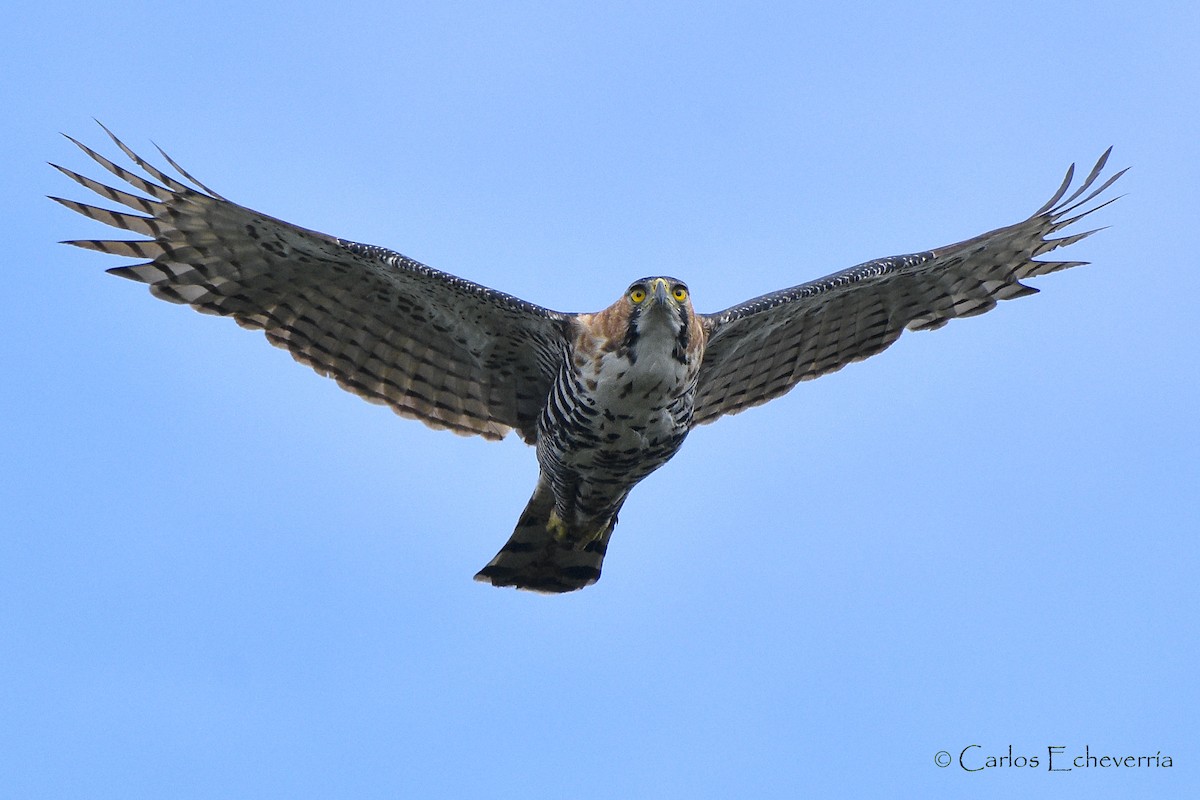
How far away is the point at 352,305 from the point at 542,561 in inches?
94.5

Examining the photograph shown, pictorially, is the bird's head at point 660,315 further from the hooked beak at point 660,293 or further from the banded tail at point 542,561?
the banded tail at point 542,561

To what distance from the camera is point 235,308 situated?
10.8 m

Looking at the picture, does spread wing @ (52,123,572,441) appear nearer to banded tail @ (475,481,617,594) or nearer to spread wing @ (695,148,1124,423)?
banded tail @ (475,481,617,594)

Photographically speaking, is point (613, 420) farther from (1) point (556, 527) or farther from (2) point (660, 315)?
(1) point (556, 527)

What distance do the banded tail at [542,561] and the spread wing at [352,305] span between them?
730 millimetres

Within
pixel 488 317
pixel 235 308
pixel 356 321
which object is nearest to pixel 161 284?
pixel 235 308

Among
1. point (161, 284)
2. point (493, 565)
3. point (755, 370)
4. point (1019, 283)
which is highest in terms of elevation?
point (1019, 283)

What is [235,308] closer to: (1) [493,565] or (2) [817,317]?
(1) [493,565]

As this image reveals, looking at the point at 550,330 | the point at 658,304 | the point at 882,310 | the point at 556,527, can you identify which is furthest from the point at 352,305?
the point at 882,310

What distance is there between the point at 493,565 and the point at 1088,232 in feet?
17.3

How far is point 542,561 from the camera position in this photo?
456 inches

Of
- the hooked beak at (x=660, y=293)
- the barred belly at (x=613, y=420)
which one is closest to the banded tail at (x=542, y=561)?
the barred belly at (x=613, y=420)

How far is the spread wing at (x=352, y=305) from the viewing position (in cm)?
1038

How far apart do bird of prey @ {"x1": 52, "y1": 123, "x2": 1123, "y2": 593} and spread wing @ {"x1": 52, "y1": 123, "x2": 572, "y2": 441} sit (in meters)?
0.01
